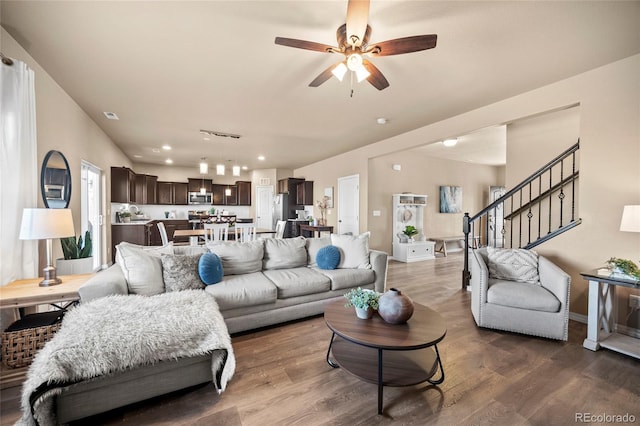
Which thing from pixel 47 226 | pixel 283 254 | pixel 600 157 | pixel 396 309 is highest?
pixel 600 157

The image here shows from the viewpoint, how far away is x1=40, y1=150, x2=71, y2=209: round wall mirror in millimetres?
2787

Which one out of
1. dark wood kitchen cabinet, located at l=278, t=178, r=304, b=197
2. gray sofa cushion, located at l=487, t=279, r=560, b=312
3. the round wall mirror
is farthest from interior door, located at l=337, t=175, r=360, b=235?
the round wall mirror

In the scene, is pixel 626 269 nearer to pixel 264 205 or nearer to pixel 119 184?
pixel 119 184

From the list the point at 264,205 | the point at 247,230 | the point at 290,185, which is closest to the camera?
the point at 247,230

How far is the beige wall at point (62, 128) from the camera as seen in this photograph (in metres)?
2.63

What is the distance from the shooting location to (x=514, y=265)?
298 cm

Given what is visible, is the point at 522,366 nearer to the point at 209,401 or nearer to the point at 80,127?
the point at 209,401

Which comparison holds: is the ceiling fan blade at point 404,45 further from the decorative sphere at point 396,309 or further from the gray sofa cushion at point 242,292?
the gray sofa cushion at point 242,292

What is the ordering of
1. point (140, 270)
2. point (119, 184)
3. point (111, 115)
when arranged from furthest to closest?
point (119, 184) < point (111, 115) < point (140, 270)

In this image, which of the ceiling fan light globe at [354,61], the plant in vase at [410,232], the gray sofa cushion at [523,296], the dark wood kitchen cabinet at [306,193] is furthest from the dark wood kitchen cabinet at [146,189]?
the gray sofa cushion at [523,296]

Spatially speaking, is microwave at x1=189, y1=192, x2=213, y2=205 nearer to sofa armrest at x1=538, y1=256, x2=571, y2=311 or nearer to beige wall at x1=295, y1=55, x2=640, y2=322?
beige wall at x1=295, y1=55, x2=640, y2=322

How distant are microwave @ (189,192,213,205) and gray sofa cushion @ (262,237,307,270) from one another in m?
6.95

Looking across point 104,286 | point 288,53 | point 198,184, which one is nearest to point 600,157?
point 288,53

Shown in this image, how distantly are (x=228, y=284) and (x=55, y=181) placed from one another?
7.85 feet
